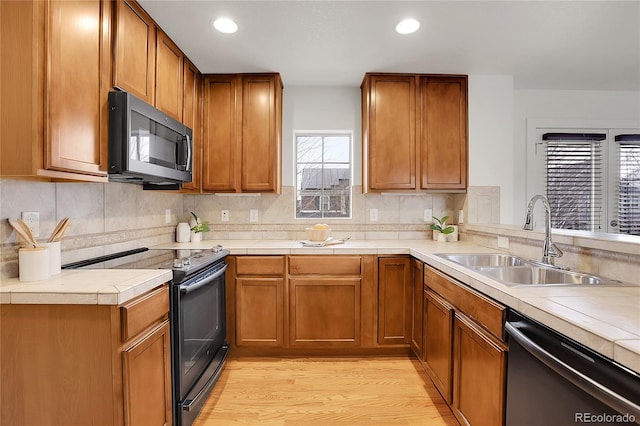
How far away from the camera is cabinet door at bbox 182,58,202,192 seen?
2.44 m

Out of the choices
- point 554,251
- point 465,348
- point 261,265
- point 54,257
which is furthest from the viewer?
point 261,265

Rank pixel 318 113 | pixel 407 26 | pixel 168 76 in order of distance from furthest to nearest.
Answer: pixel 318 113, pixel 168 76, pixel 407 26

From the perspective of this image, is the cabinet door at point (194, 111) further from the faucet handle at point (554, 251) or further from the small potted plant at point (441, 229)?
the faucet handle at point (554, 251)

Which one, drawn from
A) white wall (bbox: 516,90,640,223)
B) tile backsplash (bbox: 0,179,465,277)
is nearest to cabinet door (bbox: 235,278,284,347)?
tile backsplash (bbox: 0,179,465,277)

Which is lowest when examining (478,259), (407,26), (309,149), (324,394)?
(324,394)

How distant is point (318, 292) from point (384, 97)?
1.79m

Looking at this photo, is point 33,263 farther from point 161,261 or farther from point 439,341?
point 439,341

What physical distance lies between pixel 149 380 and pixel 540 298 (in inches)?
64.5

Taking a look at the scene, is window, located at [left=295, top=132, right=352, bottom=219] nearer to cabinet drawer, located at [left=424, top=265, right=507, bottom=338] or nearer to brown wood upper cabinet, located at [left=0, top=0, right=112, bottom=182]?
cabinet drawer, located at [left=424, top=265, right=507, bottom=338]

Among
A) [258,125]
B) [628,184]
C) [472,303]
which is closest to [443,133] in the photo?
[258,125]

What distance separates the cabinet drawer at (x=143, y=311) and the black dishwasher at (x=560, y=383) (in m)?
1.48

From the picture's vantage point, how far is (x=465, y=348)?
61.4 inches

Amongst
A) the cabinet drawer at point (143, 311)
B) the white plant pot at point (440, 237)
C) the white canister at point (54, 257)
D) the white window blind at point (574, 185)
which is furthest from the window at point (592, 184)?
the white canister at point (54, 257)

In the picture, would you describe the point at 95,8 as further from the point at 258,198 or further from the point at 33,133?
the point at 258,198
